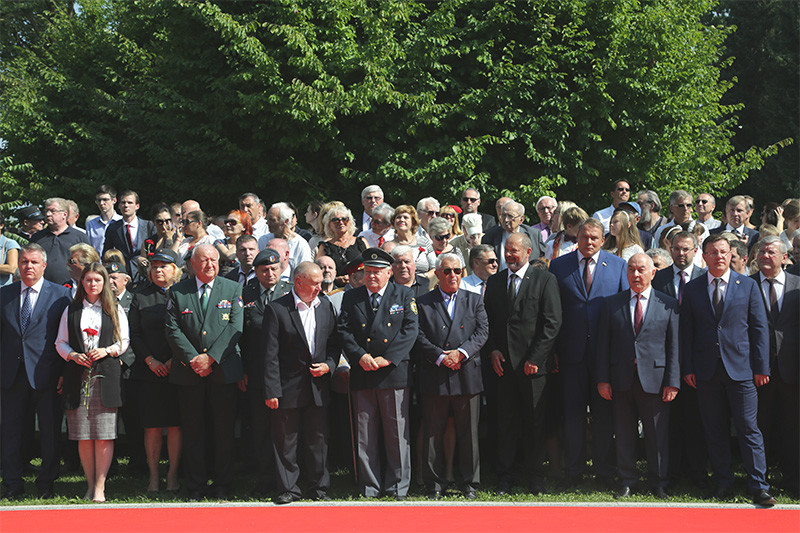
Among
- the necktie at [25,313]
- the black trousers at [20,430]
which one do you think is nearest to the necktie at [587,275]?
the black trousers at [20,430]

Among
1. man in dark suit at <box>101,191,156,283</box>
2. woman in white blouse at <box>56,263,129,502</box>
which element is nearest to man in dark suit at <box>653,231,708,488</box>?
woman in white blouse at <box>56,263,129,502</box>

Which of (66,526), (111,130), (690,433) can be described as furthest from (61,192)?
(690,433)

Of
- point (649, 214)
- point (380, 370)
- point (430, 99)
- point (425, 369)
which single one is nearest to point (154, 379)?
point (380, 370)

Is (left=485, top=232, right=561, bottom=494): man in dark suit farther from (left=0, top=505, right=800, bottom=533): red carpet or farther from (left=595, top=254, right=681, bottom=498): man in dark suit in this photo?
(left=0, top=505, right=800, bottom=533): red carpet

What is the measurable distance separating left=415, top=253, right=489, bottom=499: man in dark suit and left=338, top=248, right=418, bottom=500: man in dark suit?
0.55 feet

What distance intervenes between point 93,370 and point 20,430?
38.2 inches

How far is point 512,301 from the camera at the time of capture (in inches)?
323

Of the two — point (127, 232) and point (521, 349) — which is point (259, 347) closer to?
point (521, 349)

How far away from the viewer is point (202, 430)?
822 cm

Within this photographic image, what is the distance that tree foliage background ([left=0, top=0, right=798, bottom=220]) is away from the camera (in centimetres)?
1564

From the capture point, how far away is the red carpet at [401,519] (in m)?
6.97

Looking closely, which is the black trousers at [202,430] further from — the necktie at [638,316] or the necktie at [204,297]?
the necktie at [638,316]

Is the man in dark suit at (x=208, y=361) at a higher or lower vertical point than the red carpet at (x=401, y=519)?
higher

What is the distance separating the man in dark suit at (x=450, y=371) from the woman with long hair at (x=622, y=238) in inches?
69.4
